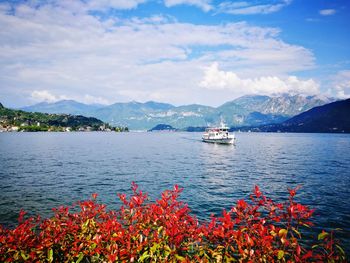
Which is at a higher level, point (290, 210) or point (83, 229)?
point (290, 210)

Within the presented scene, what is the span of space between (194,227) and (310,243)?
1588 centimetres

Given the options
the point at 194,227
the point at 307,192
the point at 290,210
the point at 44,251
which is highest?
the point at 290,210

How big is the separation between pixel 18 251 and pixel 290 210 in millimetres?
7281

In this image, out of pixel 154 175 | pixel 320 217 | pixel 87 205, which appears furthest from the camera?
pixel 154 175

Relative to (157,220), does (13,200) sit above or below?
below

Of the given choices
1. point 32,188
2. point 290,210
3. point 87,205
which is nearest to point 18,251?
point 87,205

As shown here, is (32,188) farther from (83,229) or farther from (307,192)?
(307,192)

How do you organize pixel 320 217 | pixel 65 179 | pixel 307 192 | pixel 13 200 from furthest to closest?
1. pixel 65 179
2. pixel 307 192
3. pixel 13 200
4. pixel 320 217

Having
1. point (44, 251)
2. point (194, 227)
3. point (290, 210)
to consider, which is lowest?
point (44, 251)

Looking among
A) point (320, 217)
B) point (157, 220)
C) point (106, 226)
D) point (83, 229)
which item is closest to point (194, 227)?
point (157, 220)

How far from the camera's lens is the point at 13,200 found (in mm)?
30344

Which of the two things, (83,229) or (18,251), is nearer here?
(18,251)

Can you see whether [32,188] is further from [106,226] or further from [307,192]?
[307,192]

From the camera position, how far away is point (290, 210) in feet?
22.6
